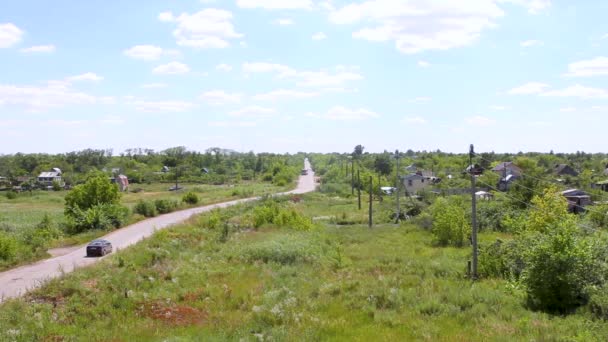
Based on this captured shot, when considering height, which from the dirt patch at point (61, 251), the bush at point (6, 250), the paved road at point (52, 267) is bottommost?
the dirt patch at point (61, 251)

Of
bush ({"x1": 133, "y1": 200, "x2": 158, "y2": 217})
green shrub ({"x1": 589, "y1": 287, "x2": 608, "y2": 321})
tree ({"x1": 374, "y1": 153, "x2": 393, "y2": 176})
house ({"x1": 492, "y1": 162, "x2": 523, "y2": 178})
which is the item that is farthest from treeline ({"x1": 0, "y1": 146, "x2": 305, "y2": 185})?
green shrub ({"x1": 589, "y1": 287, "x2": 608, "y2": 321})

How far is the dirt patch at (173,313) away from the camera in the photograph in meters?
18.9

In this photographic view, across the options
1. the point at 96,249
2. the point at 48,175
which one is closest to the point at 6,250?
the point at 96,249

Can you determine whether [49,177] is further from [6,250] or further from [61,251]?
[6,250]

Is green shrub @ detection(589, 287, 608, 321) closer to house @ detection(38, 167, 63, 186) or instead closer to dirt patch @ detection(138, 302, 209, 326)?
dirt patch @ detection(138, 302, 209, 326)

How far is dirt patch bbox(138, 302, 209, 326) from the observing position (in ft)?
61.9

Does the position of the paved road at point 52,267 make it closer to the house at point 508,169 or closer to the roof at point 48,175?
the house at point 508,169

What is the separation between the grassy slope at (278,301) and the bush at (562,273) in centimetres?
114

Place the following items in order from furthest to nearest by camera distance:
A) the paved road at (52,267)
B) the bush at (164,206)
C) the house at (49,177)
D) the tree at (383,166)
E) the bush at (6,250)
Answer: the tree at (383,166) → the house at (49,177) → the bush at (164,206) → the bush at (6,250) → the paved road at (52,267)

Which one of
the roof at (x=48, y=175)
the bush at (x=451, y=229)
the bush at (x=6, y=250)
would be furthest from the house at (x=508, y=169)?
the roof at (x=48, y=175)

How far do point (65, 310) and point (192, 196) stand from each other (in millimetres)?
47187

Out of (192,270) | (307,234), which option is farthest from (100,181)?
(192,270)

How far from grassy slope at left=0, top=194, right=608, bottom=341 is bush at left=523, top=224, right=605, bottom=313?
3.73ft

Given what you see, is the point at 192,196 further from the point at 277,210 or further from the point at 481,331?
the point at 481,331
